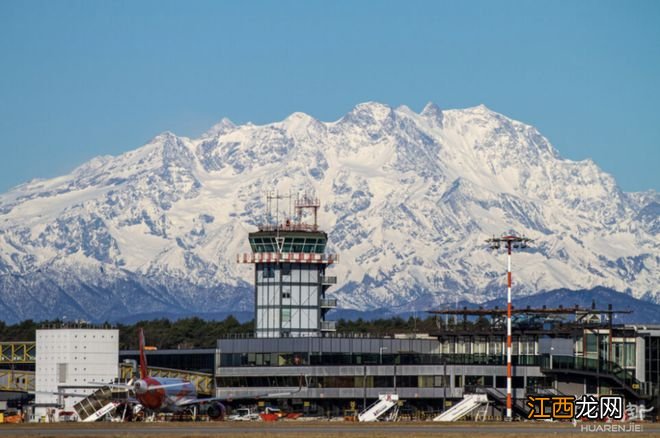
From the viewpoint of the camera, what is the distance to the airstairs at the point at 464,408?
6412 inches

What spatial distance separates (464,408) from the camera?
165 meters

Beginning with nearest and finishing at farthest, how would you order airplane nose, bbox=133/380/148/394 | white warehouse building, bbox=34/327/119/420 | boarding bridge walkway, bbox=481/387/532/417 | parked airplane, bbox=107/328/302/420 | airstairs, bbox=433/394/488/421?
airplane nose, bbox=133/380/148/394 < parked airplane, bbox=107/328/302/420 < airstairs, bbox=433/394/488/421 < boarding bridge walkway, bbox=481/387/532/417 < white warehouse building, bbox=34/327/119/420

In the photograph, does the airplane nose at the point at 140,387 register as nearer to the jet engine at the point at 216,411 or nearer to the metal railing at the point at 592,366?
the jet engine at the point at 216,411

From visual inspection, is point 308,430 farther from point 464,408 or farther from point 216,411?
point 464,408

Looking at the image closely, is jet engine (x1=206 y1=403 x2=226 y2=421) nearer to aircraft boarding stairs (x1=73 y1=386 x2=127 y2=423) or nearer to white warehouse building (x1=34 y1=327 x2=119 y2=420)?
aircraft boarding stairs (x1=73 y1=386 x2=127 y2=423)

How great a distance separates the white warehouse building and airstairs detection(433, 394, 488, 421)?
43.8 metres

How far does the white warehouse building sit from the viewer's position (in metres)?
190

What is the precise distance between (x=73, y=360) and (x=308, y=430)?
66097mm

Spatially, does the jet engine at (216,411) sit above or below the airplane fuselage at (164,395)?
below

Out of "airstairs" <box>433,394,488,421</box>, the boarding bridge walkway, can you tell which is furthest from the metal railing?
"airstairs" <box>433,394,488,421</box>

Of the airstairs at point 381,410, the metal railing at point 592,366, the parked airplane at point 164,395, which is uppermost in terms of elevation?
the metal railing at point 592,366

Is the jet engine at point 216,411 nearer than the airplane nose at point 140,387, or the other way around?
the airplane nose at point 140,387

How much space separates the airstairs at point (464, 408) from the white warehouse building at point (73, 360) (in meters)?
43.8

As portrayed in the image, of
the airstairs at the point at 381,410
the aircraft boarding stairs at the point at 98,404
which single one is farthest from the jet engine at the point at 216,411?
the airstairs at the point at 381,410
